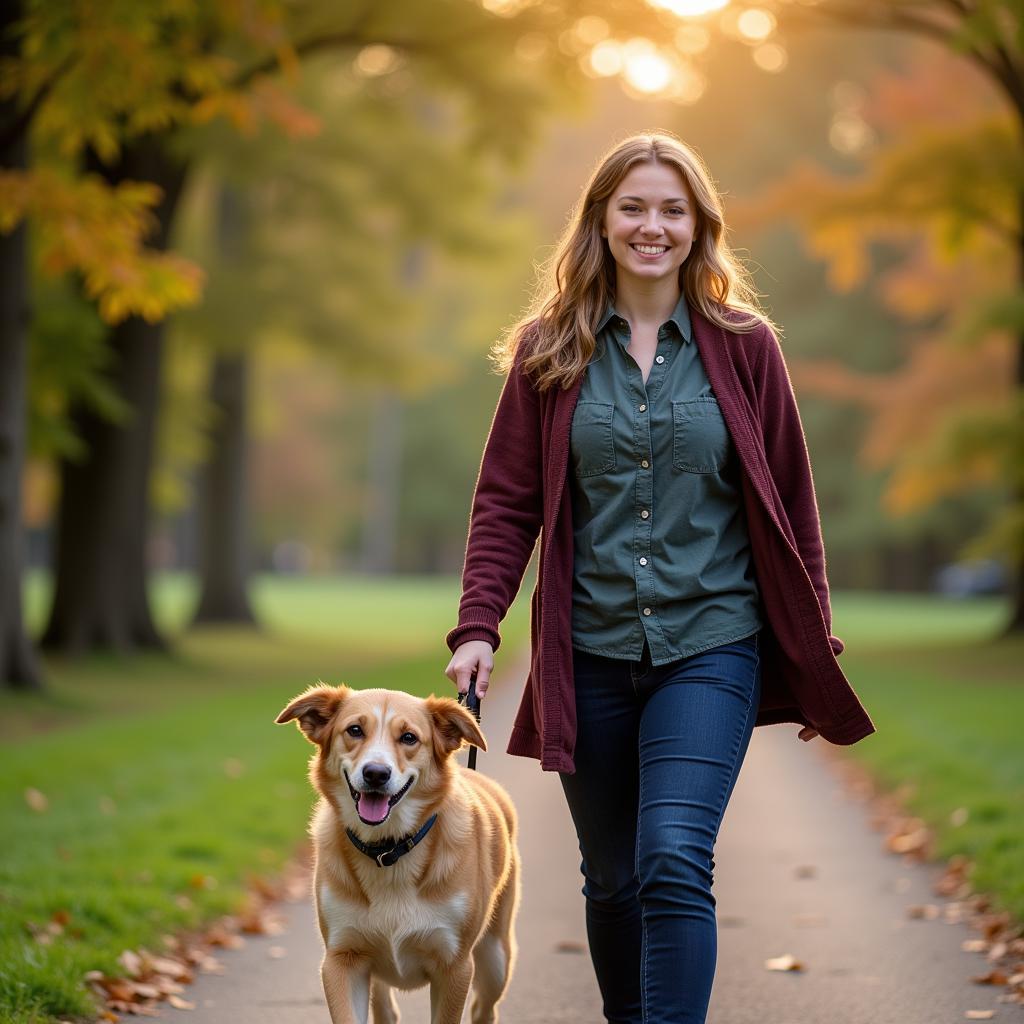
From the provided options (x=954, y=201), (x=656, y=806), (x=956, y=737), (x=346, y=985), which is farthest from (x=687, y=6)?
(x=346, y=985)

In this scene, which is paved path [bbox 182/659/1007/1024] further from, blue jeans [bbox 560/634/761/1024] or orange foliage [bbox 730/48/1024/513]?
orange foliage [bbox 730/48/1024/513]

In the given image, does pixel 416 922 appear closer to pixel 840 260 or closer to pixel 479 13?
pixel 479 13

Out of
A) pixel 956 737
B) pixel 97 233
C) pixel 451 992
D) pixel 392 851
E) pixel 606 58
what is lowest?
pixel 956 737

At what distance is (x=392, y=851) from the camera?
388 cm

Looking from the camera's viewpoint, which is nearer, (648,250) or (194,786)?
(648,250)

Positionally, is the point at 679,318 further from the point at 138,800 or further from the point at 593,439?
the point at 138,800

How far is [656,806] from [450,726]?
2.30 ft

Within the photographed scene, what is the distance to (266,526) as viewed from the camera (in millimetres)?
59531

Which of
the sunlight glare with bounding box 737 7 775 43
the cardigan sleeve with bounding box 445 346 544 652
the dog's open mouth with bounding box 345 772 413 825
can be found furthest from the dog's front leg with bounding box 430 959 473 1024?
the sunlight glare with bounding box 737 7 775 43

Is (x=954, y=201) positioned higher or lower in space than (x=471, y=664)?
higher

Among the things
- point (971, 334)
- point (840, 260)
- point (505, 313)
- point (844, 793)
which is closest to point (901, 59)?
point (505, 313)

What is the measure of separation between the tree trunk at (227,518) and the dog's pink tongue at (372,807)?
70.9 feet

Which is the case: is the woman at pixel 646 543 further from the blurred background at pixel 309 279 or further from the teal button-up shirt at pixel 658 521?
the blurred background at pixel 309 279

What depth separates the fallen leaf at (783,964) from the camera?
5406 millimetres
